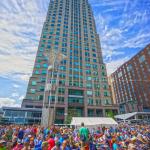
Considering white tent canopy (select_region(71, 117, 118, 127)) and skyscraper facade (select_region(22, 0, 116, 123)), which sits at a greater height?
skyscraper facade (select_region(22, 0, 116, 123))

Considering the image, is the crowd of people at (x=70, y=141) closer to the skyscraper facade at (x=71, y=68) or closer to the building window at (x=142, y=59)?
the skyscraper facade at (x=71, y=68)

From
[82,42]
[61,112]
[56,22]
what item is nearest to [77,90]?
[61,112]

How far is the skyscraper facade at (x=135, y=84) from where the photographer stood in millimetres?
60188

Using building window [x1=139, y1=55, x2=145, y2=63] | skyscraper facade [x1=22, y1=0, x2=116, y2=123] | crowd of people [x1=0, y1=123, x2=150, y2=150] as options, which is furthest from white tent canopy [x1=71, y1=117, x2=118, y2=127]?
building window [x1=139, y1=55, x2=145, y2=63]

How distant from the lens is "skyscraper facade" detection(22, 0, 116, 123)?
46.7 metres

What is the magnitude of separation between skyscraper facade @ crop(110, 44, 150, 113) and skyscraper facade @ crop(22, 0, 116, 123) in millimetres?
17901

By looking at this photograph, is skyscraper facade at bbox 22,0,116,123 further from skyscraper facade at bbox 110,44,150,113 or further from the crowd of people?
the crowd of people

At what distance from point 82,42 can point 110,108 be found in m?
34.5

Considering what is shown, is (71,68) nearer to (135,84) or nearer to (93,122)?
(93,122)

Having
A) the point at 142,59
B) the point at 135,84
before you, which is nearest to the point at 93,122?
the point at 142,59

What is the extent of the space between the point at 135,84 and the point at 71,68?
38.1 m

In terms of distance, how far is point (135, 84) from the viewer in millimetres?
69188

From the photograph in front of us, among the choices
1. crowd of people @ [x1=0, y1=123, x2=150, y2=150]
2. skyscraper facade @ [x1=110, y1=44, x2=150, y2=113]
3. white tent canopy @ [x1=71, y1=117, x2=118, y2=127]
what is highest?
skyscraper facade @ [x1=110, y1=44, x2=150, y2=113]

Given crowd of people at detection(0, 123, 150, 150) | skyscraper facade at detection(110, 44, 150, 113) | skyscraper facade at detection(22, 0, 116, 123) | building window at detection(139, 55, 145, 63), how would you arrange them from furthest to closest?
building window at detection(139, 55, 145, 63) → skyscraper facade at detection(110, 44, 150, 113) → skyscraper facade at detection(22, 0, 116, 123) → crowd of people at detection(0, 123, 150, 150)
